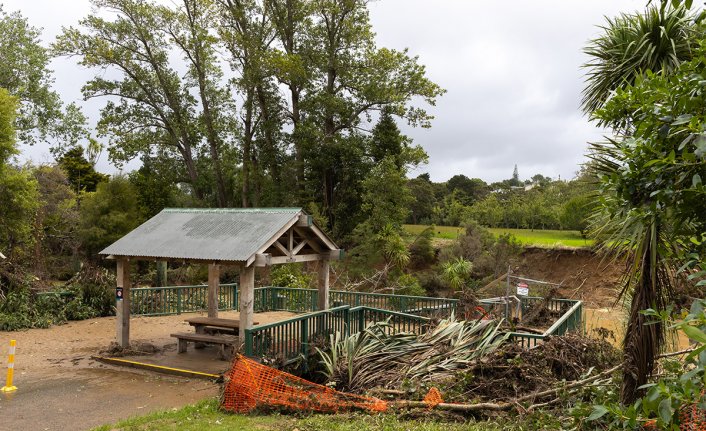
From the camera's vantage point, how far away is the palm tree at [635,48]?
362 inches

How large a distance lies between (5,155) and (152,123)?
1522cm

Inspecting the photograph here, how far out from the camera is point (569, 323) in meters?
11.1

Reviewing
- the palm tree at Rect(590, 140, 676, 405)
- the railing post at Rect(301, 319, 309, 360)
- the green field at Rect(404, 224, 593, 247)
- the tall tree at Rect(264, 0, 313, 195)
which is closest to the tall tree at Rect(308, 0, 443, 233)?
the tall tree at Rect(264, 0, 313, 195)

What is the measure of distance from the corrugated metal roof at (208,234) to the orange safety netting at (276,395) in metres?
2.25

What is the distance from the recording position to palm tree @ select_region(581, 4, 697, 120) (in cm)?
919

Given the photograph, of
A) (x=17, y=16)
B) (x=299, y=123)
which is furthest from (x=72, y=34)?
Result: (x=299, y=123)

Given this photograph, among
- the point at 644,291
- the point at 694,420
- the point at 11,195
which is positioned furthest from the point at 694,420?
the point at 11,195

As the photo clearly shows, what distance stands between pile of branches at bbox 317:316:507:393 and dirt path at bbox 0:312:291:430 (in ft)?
7.28

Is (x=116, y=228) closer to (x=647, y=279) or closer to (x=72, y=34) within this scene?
(x=72, y=34)

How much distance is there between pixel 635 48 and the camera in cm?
953

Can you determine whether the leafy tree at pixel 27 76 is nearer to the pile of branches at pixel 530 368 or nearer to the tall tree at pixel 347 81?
the tall tree at pixel 347 81

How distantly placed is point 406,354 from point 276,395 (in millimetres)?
2496

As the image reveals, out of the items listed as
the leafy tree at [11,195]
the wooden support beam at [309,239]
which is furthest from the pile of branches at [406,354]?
the leafy tree at [11,195]

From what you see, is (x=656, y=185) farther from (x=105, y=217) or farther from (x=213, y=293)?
(x=105, y=217)
